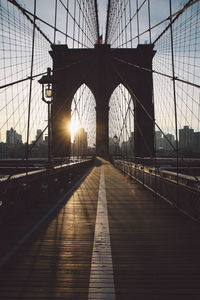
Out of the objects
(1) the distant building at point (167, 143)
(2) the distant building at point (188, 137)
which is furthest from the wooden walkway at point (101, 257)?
(2) the distant building at point (188, 137)

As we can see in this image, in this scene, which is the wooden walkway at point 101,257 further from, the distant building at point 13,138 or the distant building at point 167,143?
the distant building at point 13,138

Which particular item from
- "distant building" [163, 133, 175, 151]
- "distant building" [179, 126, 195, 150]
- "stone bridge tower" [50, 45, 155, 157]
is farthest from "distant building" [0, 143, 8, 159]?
"stone bridge tower" [50, 45, 155, 157]

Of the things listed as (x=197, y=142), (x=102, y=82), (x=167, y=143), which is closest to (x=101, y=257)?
(x=197, y=142)

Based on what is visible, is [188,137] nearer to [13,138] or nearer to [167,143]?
[167,143]

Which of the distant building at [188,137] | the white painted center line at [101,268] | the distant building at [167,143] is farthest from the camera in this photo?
the distant building at [188,137]

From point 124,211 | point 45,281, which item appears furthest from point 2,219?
point 124,211

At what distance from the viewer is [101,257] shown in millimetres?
2254

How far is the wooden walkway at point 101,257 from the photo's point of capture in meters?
1.74

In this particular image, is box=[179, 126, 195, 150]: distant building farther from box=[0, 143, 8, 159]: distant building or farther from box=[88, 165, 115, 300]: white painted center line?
box=[0, 143, 8, 159]: distant building

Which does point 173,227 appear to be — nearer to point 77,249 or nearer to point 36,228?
point 77,249

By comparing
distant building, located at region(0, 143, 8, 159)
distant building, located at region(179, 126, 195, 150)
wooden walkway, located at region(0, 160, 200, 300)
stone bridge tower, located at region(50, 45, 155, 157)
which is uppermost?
stone bridge tower, located at region(50, 45, 155, 157)

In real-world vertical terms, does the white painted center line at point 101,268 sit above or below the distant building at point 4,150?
below

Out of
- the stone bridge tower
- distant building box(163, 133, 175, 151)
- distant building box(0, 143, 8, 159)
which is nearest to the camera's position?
distant building box(163, 133, 175, 151)

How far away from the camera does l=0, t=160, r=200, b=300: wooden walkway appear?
174 cm
